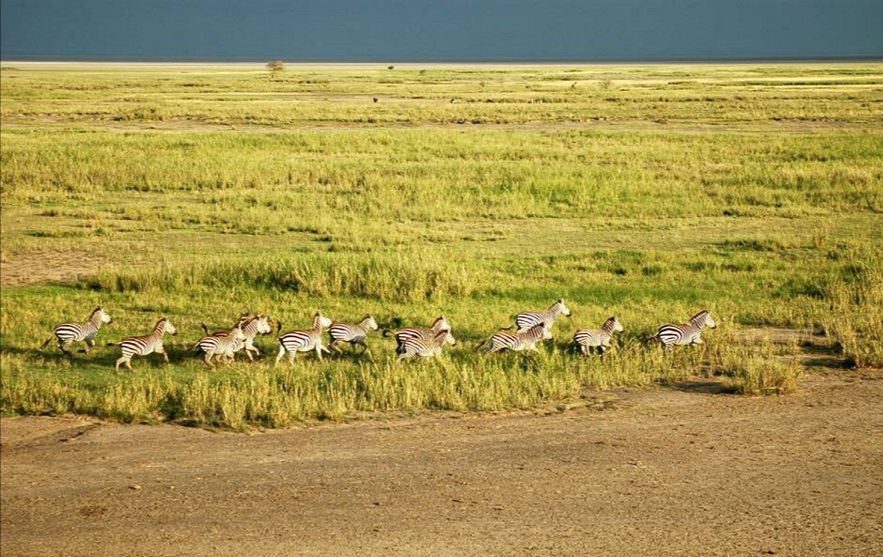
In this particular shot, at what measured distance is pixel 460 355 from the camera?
12.6m

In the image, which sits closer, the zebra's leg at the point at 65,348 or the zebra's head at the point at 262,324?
the zebra's leg at the point at 65,348

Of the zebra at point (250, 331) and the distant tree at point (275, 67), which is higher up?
the distant tree at point (275, 67)

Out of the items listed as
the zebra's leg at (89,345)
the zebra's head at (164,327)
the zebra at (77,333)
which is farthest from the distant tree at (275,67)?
the zebra's head at (164,327)

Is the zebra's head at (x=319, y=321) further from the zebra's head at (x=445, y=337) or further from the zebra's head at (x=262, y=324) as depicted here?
the zebra's head at (x=445, y=337)

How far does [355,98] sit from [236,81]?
81.7 ft

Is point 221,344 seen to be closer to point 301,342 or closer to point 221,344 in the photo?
point 221,344

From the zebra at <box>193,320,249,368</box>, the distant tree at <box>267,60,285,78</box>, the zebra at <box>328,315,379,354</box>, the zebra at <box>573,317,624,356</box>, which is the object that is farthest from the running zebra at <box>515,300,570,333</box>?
the distant tree at <box>267,60,285,78</box>

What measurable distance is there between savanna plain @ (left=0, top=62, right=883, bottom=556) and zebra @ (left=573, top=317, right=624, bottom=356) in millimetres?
199

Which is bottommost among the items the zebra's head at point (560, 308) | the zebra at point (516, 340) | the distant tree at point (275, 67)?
the zebra at point (516, 340)

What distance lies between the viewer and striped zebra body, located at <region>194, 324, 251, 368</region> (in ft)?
38.5

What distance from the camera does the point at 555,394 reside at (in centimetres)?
1107

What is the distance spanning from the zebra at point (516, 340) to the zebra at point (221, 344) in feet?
9.44

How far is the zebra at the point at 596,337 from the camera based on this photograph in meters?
12.4

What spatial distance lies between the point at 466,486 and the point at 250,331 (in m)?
4.69
